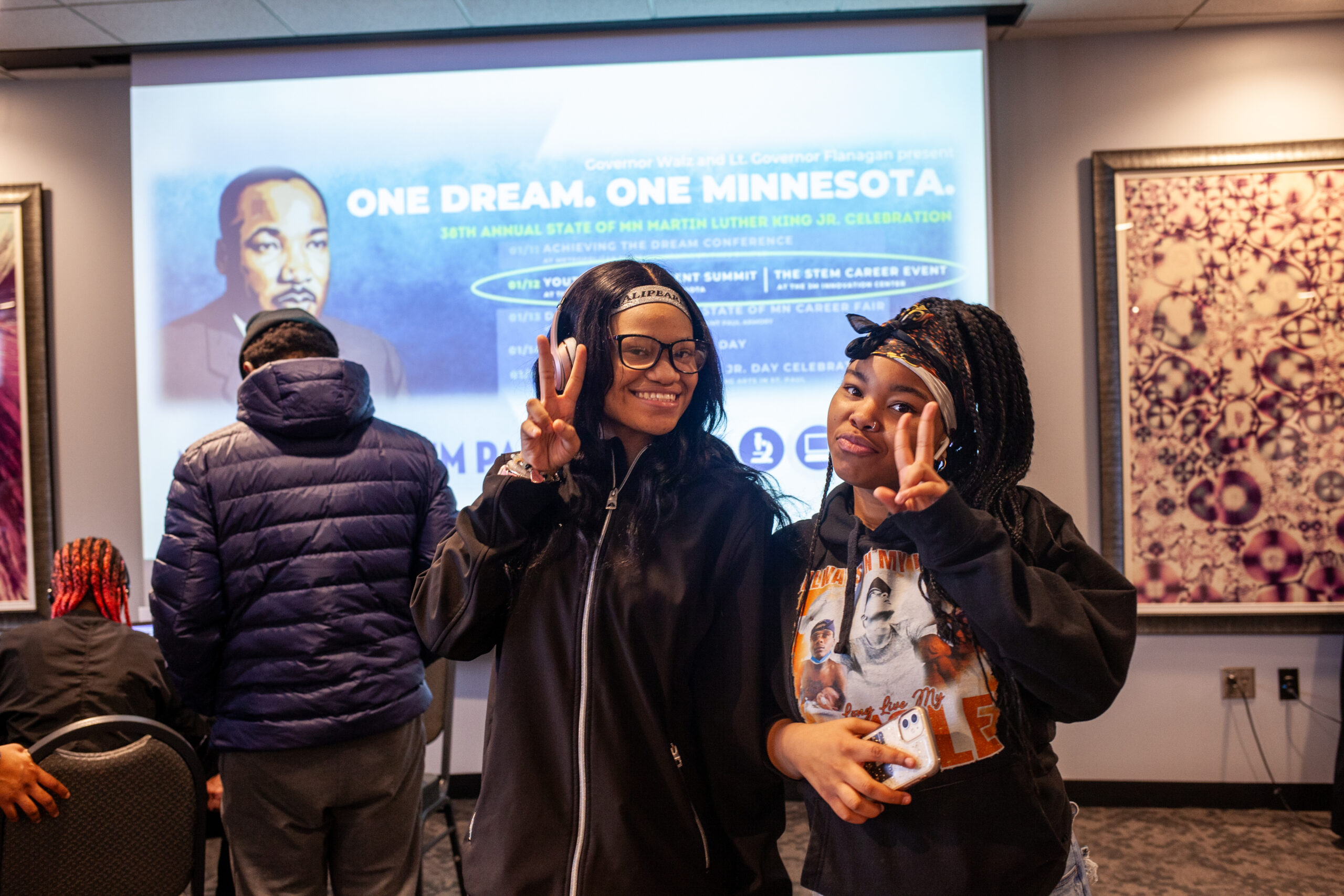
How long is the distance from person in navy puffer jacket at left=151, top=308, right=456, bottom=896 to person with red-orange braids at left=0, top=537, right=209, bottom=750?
43 centimetres

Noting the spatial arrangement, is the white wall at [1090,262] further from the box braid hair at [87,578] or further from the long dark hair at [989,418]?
the long dark hair at [989,418]

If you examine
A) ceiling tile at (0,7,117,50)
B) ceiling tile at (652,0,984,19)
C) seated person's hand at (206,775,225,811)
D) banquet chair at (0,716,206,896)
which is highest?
ceiling tile at (0,7,117,50)

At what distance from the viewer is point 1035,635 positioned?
3.14 ft

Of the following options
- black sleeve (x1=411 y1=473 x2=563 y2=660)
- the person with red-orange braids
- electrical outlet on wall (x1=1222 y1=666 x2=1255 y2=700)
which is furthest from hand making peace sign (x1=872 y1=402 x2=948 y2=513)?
electrical outlet on wall (x1=1222 y1=666 x2=1255 y2=700)

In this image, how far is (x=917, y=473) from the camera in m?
0.98

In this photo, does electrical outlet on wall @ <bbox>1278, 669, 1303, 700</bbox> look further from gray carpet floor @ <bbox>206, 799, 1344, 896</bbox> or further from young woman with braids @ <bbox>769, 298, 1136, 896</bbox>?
young woman with braids @ <bbox>769, 298, 1136, 896</bbox>

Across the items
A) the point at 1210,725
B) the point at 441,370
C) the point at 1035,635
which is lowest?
the point at 1210,725

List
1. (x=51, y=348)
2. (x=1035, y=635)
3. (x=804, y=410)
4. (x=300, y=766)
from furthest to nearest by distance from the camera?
(x=51, y=348), (x=804, y=410), (x=300, y=766), (x=1035, y=635)

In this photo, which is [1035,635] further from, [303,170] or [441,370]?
[303,170]

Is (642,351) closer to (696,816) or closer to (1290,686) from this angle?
(696,816)

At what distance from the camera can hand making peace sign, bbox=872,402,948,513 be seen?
98cm

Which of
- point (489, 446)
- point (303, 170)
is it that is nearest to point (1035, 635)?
point (489, 446)

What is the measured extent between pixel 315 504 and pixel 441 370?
5.31ft

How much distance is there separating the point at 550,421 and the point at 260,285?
2.89 m
